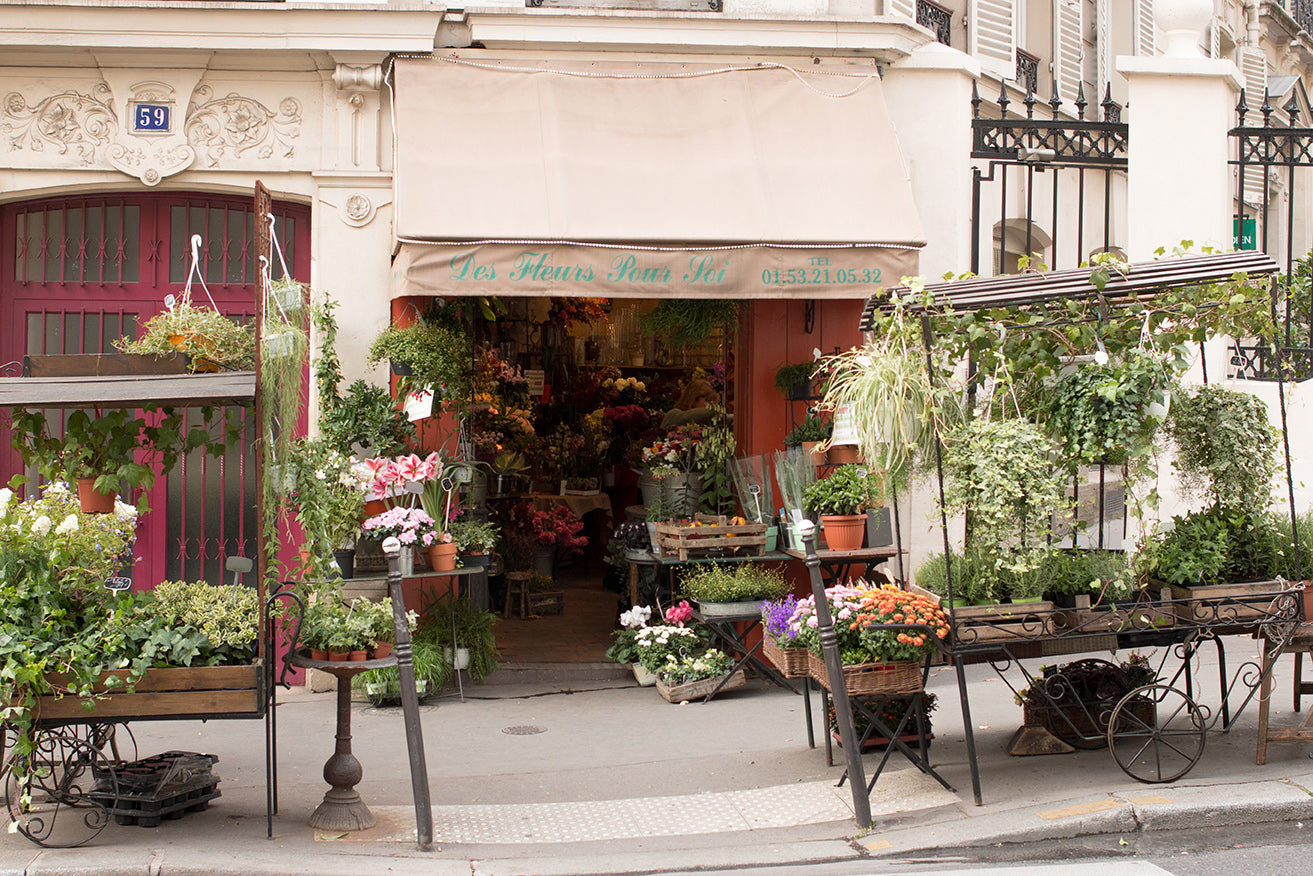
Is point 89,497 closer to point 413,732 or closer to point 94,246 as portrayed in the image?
point 413,732

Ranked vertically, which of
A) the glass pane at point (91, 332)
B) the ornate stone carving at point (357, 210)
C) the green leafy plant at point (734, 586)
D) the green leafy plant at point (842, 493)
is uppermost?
the ornate stone carving at point (357, 210)

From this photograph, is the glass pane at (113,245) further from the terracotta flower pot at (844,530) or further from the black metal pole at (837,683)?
the black metal pole at (837,683)

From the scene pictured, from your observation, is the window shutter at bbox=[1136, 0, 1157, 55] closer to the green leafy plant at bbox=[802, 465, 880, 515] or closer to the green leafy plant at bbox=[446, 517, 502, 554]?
the green leafy plant at bbox=[802, 465, 880, 515]

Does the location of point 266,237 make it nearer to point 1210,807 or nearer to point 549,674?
point 549,674

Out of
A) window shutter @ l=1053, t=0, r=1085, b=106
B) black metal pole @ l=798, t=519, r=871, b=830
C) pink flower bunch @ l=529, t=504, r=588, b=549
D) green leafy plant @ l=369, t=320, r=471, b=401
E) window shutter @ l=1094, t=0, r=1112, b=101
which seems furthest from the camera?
window shutter @ l=1094, t=0, r=1112, b=101

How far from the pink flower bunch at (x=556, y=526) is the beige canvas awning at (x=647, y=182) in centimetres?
365

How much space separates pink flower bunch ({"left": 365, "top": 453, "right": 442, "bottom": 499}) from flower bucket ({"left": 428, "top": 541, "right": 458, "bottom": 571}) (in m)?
0.48

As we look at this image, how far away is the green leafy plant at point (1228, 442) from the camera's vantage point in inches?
239

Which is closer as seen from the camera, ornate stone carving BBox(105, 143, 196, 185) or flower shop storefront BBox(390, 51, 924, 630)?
flower shop storefront BBox(390, 51, 924, 630)

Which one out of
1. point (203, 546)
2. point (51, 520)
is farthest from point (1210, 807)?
point (203, 546)

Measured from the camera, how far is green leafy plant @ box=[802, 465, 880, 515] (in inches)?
314

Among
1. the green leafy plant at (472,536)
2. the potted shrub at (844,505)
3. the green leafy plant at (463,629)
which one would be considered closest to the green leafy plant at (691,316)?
the potted shrub at (844,505)

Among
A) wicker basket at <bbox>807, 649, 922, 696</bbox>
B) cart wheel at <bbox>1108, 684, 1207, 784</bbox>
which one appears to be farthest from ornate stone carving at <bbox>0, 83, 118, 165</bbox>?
cart wheel at <bbox>1108, 684, 1207, 784</bbox>

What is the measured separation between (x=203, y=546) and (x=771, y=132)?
207 inches
